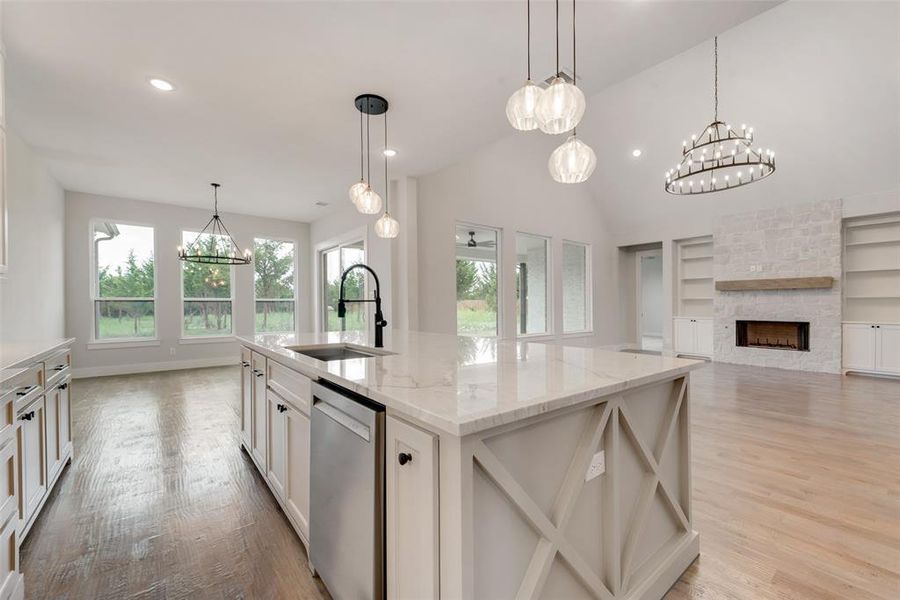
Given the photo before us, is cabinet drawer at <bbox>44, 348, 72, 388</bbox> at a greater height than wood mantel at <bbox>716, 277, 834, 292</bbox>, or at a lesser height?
lesser

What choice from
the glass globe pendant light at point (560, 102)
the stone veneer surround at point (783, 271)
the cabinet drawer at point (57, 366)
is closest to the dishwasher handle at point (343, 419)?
the glass globe pendant light at point (560, 102)

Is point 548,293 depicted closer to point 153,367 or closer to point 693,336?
point 693,336

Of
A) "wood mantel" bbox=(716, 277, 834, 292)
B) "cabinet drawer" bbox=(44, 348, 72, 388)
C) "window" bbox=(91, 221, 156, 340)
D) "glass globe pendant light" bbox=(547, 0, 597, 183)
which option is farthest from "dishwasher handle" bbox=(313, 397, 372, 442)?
"wood mantel" bbox=(716, 277, 834, 292)

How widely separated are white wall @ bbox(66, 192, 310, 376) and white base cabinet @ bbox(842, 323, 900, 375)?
9055 mm

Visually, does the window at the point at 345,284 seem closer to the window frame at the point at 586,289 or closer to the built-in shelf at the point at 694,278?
the window frame at the point at 586,289

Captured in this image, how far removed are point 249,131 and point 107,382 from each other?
449 cm

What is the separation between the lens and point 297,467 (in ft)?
6.00

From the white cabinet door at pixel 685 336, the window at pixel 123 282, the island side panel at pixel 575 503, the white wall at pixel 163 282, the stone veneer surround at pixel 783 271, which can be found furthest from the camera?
the white cabinet door at pixel 685 336

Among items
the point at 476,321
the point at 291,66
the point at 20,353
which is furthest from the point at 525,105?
the point at 476,321

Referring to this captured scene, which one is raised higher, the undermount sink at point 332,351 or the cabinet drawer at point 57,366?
the undermount sink at point 332,351

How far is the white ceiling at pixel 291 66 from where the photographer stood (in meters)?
2.11

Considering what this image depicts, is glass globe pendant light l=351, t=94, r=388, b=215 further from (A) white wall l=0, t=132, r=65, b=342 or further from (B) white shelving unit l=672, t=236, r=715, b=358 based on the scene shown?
(B) white shelving unit l=672, t=236, r=715, b=358

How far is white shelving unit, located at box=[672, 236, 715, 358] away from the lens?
744 centimetres

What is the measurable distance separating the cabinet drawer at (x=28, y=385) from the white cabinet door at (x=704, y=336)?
8.80 m
